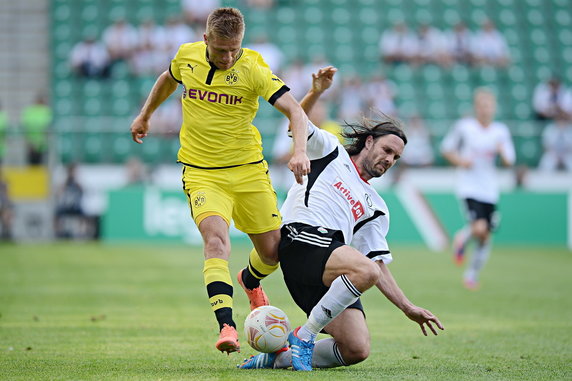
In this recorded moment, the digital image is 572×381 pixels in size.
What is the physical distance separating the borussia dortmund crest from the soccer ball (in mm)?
1622

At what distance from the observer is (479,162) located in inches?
548

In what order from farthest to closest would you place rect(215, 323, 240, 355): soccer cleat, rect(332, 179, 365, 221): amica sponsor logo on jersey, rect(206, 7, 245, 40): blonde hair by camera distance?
rect(332, 179, 365, 221): amica sponsor logo on jersey
rect(206, 7, 245, 40): blonde hair
rect(215, 323, 240, 355): soccer cleat

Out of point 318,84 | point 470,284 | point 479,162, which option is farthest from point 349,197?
point 479,162

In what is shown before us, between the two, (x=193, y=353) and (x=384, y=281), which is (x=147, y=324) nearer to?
(x=193, y=353)

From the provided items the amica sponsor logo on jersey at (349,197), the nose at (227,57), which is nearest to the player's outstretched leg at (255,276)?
the amica sponsor logo on jersey at (349,197)

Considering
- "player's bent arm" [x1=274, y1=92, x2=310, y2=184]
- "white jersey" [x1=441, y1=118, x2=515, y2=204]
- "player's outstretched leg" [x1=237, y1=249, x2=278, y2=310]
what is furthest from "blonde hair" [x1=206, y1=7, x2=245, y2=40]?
"white jersey" [x1=441, y1=118, x2=515, y2=204]

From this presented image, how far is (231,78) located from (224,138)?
44 cm

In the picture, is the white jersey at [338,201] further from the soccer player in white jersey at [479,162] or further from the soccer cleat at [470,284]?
the soccer player in white jersey at [479,162]

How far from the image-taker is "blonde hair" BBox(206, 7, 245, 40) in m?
6.36

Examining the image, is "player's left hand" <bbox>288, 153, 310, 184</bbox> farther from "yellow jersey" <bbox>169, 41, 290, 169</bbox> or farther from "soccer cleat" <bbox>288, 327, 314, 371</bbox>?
"soccer cleat" <bbox>288, 327, 314, 371</bbox>

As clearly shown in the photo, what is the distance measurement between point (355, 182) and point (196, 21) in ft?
58.4

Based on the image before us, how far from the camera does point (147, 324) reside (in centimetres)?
881

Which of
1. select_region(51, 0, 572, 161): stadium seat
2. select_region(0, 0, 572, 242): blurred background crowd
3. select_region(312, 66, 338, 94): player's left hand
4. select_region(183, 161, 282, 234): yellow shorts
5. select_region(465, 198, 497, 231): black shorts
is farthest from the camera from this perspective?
select_region(51, 0, 572, 161): stadium seat

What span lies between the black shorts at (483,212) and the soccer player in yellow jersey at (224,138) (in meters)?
7.04
